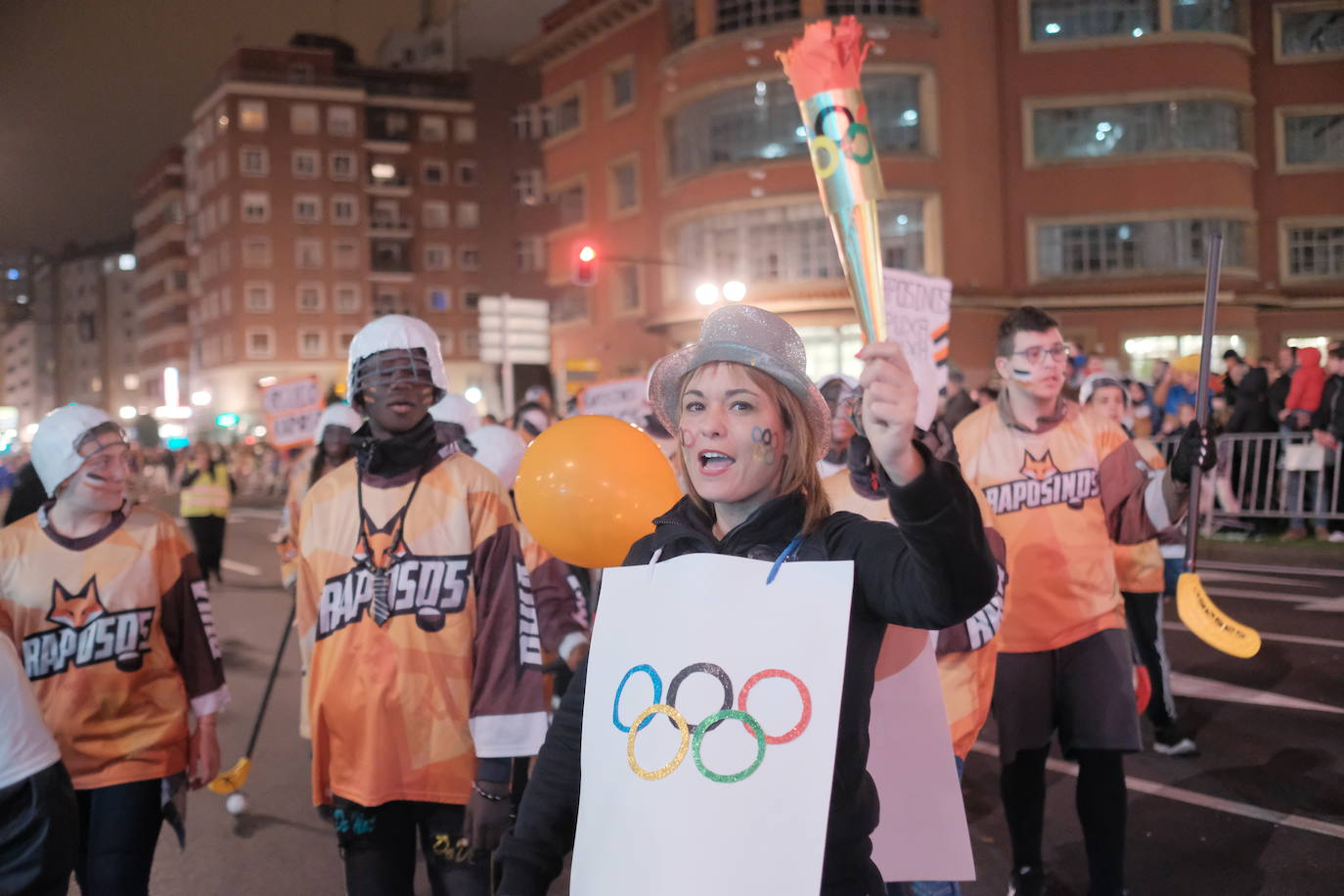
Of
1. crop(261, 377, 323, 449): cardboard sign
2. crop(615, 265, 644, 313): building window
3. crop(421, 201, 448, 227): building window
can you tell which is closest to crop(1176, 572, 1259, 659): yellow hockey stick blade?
crop(261, 377, 323, 449): cardboard sign

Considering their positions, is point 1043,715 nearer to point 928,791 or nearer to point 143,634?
point 928,791

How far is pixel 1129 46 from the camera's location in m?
30.8

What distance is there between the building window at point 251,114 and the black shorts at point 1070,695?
69.4 meters

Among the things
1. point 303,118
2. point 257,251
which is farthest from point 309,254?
point 303,118

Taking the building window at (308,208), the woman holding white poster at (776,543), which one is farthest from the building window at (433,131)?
the woman holding white poster at (776,543)

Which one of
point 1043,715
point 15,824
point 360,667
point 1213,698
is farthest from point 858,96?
point 1213,698

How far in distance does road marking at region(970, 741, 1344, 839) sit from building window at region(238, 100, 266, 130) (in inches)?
2688

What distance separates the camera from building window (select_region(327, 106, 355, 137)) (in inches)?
2653

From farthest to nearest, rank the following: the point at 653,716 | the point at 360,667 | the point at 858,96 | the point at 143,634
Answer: the point at 143,634 < the point at 360,667 < the point at 653,716 < the point at 858,96

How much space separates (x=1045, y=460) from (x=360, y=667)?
2706mm

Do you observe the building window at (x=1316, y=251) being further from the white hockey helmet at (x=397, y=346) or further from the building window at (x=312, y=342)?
the building window at (x=312, y=342)

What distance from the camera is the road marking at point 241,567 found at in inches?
699

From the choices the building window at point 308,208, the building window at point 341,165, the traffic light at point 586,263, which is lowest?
the traffic light at point 586,263

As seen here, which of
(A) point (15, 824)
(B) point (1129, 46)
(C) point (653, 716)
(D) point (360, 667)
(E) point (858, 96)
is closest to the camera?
(E) point (858, 96)
